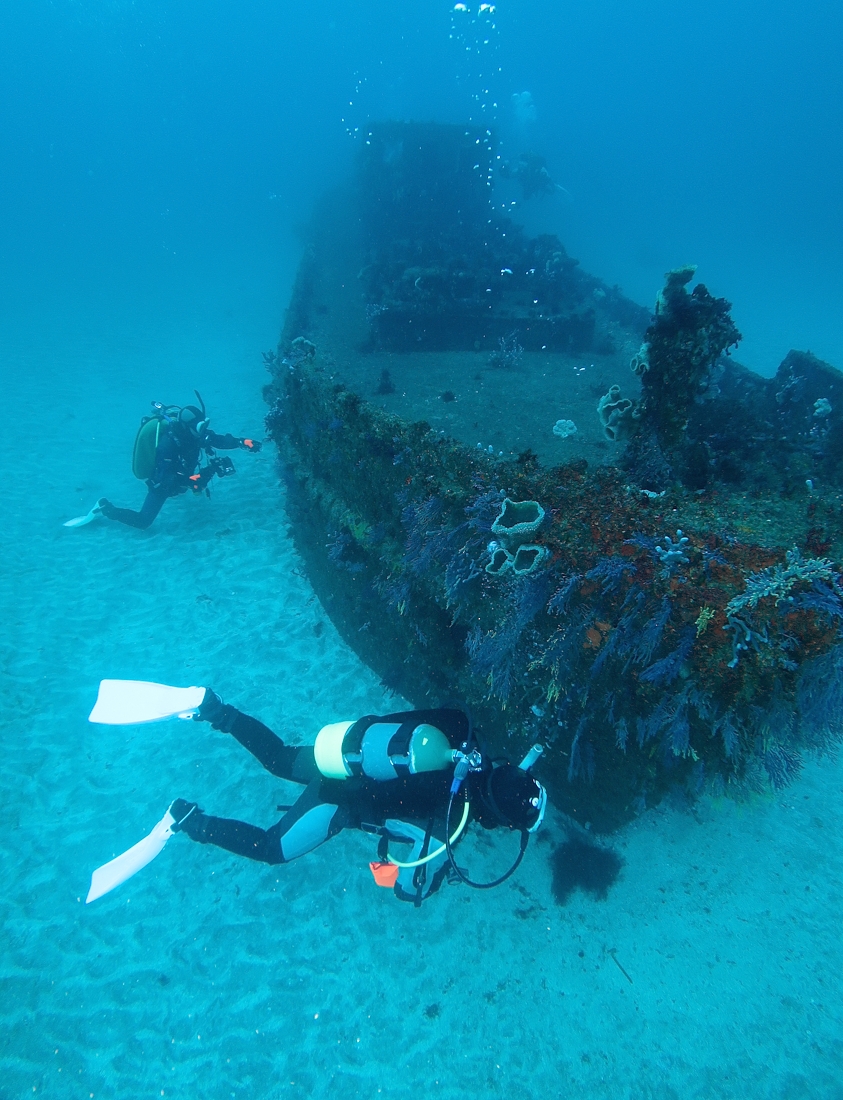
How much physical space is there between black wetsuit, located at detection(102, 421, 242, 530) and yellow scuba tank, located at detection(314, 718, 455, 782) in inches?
278

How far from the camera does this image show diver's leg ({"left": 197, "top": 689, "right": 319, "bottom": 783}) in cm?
533

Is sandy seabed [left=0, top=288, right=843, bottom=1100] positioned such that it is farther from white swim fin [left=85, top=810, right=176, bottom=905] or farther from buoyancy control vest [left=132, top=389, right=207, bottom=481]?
buoyancy control vest [left=132, top=389, right=207, bottom=481]

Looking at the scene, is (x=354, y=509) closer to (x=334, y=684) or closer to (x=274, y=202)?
(x=334, y=684)

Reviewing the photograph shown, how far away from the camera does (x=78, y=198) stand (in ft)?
341

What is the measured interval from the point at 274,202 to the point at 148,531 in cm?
10783

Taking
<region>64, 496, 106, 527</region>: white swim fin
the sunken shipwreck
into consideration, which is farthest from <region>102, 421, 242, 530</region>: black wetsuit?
the sunken shipwreck

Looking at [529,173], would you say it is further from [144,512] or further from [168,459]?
[144,512]

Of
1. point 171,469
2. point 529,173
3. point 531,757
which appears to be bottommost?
point 171,469

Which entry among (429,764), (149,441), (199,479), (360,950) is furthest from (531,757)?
(149,441)

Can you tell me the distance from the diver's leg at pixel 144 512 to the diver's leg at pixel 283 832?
22.0ft

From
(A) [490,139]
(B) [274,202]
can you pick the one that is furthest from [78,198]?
(A) [490,139]

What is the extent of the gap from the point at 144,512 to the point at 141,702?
211 inches

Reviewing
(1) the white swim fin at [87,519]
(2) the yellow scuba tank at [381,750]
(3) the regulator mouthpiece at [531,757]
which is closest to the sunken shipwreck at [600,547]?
(3) the regulator mouthpiece at [531,757]

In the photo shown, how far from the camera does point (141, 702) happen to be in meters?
5.87
